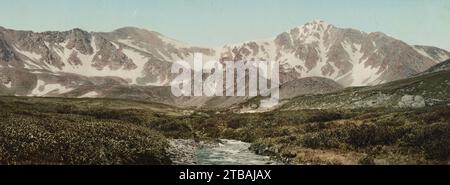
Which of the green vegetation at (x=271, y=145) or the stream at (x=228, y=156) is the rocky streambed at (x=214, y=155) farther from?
the green vegetation at (x=271, y=145)

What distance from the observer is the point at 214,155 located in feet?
183

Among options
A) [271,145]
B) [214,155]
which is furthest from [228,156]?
[271,145]

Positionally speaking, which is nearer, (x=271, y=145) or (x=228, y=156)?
(x=228, y=156)

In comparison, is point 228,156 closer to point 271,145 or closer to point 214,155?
point 214,155

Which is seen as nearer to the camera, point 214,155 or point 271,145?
point 214,155

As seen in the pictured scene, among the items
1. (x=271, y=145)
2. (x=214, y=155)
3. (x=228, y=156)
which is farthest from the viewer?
(x=271, y=145)

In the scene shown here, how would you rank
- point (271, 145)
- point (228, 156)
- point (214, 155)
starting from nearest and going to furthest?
point (228, 156), point (214, 155), point (271, 145)

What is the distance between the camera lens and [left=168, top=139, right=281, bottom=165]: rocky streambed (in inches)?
1914

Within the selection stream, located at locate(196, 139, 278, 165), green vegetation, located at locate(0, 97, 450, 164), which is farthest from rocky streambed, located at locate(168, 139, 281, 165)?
green vegetation, located at locate(0, 97, 450, 164)

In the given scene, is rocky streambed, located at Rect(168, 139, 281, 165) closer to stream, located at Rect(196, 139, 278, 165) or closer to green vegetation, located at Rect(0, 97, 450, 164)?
stream, located at Rect(196, 139, 278, 165)

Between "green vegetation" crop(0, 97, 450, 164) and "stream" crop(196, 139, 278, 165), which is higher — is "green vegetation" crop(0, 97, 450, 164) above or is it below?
above

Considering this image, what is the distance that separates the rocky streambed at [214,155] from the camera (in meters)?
48.6
